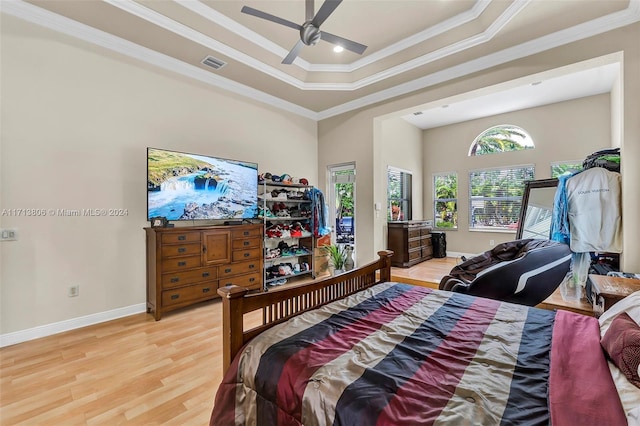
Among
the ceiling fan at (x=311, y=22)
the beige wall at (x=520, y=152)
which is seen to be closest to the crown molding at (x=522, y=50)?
the ceiling fan at (x=311, y=22)

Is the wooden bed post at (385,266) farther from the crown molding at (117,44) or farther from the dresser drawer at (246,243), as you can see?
the crown molding at (117,44)

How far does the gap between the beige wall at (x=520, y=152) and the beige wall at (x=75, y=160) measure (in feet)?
18.3

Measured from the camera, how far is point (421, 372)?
105 centimetres

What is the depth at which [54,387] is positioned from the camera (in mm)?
1894

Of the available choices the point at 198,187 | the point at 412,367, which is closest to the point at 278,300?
the point at 412,367

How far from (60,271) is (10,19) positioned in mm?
2362

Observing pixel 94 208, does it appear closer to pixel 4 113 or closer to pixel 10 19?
pixel 4 113

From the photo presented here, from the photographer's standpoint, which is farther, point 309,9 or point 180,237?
point 180,237

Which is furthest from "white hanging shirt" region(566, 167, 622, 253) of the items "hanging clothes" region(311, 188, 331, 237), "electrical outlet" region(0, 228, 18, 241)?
"electrical outlet" region(0, 228, 18, 241)

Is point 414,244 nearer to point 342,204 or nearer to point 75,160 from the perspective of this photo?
point 342,204

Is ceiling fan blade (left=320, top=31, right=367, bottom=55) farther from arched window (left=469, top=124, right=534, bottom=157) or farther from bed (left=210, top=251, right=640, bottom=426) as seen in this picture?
arched window (left=469, top=124, right=534, bottom=157)

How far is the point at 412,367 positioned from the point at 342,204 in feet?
14.4

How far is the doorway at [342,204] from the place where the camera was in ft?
17.1

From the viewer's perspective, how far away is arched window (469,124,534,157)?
18.6 ft
